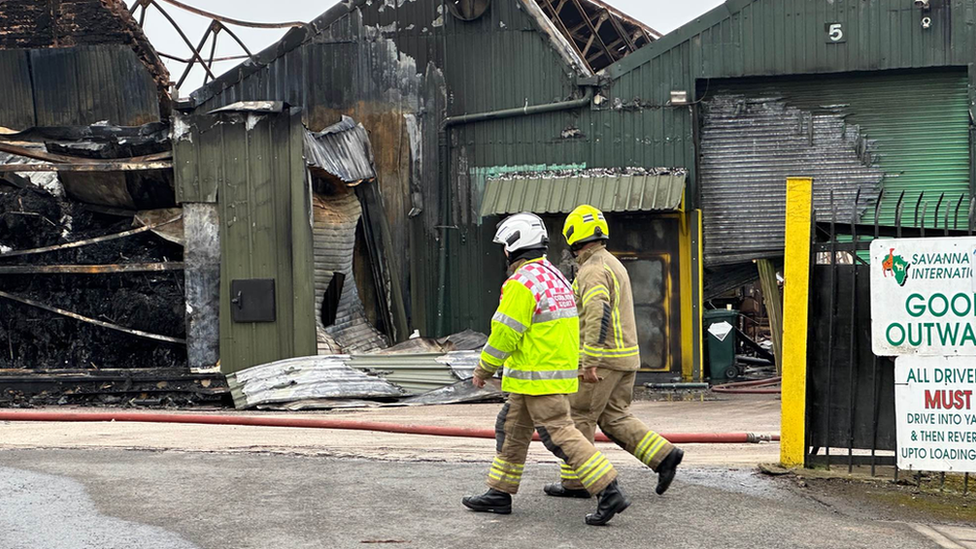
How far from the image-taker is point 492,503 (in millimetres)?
7148

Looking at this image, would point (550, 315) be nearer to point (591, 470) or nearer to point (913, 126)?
point (591, 470)

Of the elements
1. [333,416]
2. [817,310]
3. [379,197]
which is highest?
[379,197]

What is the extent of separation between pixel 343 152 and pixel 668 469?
1060 cm

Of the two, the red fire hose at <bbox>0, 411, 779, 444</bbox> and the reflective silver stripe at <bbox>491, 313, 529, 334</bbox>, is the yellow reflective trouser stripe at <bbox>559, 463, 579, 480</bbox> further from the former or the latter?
the red fire hose at <bbox>0, 411, 779, 444</bbox>

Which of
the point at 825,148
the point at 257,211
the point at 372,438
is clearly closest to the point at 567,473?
the point at 372,438

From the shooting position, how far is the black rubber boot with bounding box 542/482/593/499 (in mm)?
7625

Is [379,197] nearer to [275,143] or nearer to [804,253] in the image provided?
[275,143]

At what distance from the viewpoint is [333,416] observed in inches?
538

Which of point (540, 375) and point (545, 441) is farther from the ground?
point (540, 375)

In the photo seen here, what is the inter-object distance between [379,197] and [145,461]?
9.49m

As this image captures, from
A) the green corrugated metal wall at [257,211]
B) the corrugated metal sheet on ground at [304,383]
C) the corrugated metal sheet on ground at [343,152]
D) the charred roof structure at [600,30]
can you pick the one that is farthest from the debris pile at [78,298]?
the charred roof structure at [600,30]

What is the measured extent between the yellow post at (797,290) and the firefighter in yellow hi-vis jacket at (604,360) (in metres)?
1.06

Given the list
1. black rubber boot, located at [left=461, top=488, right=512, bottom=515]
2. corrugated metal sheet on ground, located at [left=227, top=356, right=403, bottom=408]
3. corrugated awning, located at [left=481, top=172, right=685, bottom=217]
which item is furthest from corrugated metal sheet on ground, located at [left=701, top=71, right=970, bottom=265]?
black rubber boot, located at [left=461, top=488, right=512, bottom=515]

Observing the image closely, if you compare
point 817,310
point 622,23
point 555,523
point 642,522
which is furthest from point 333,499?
point 622,23
